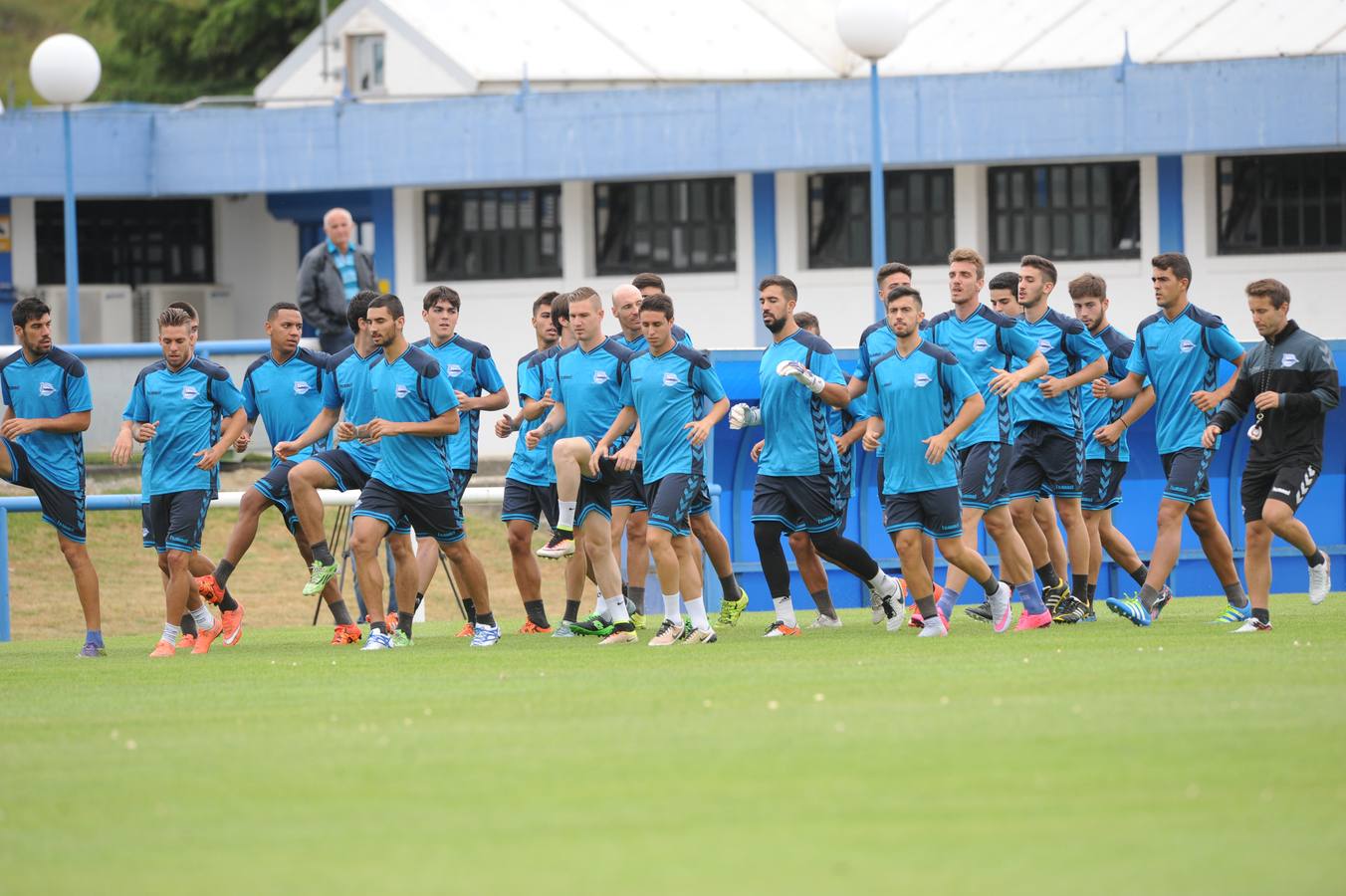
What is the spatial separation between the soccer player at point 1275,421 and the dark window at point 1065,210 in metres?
18.0

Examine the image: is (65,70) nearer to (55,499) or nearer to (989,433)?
(55,499)

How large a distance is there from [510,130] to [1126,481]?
47.4 feet

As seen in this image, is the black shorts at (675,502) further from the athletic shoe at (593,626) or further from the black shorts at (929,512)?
the athletic shoe at (593,626)

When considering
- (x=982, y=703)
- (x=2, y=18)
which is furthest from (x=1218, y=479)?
(x=2, y=18)

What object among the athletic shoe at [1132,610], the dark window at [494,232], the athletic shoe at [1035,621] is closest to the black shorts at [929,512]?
the athletic shoe at [1035,621]

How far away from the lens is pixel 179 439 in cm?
1387

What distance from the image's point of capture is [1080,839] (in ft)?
20.2

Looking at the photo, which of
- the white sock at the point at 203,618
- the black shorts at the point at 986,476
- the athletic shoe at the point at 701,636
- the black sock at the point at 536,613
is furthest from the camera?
the black sock at the point at 536,613

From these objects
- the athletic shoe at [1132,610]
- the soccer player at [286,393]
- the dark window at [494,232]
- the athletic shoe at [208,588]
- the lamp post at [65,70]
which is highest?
the lamp post at [65,70]

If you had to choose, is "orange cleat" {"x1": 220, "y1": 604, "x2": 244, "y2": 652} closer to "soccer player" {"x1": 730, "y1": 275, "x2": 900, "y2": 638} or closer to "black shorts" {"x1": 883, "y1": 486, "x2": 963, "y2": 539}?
"soccer player" {"x1": 730, "y1": 275, "x2": 900, "y2": 638}

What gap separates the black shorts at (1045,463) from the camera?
13891 mm

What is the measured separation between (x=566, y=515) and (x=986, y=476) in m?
2.85

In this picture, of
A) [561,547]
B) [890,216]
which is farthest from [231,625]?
[890,216]

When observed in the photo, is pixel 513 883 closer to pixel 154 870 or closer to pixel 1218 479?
pixel 154 870
